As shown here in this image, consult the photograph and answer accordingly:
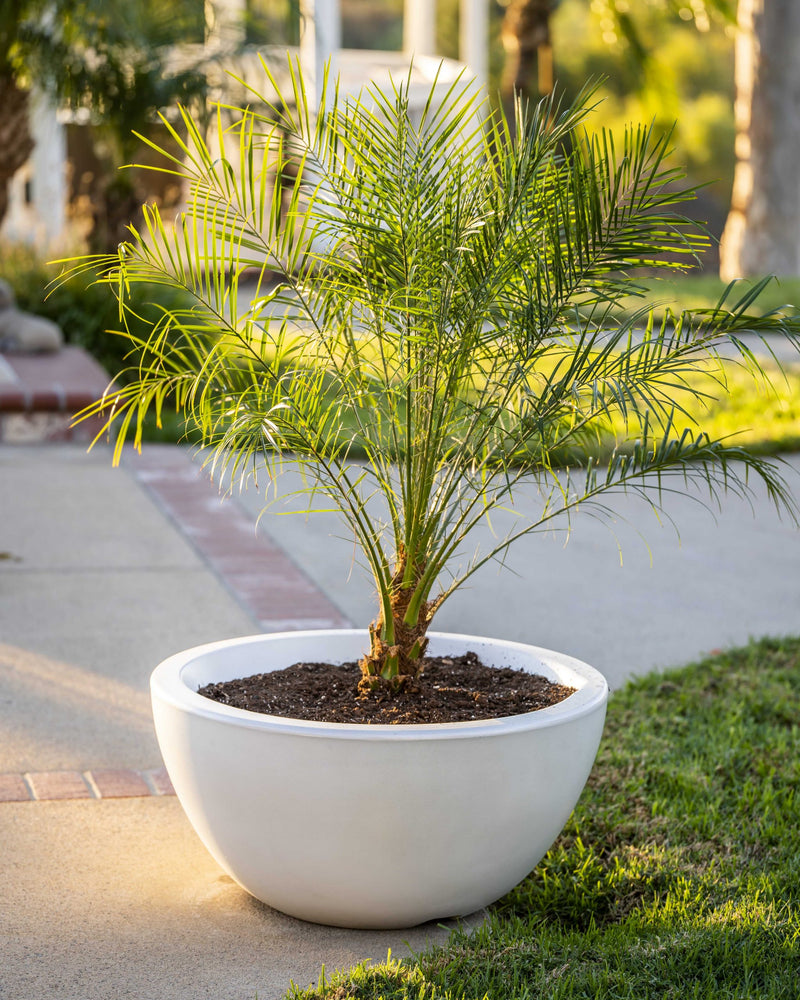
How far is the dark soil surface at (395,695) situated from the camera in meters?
2.95

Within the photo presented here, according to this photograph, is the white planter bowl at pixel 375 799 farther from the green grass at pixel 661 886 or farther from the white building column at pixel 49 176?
the white building column at pixel 49 176

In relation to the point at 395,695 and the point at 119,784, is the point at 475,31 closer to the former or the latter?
the point at 119,784

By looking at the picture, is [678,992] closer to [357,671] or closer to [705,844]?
[705,844]

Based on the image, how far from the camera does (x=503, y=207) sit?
286cm

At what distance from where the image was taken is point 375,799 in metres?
2.66

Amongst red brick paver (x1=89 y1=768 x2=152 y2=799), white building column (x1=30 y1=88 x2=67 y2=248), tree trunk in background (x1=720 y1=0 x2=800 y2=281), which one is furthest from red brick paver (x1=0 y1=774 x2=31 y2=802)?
tree trunk in background (x1=720 y1=0 x2=800 y2=281)

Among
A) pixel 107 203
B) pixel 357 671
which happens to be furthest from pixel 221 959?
pixel 107 203

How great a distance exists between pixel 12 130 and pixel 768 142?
12.2 meters

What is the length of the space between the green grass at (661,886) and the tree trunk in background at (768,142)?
16.0 meters

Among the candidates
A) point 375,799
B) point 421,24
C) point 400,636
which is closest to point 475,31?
point 421,24

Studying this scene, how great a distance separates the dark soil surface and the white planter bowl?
164 millimetres

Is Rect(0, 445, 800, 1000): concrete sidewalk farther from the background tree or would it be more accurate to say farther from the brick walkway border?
the background tree

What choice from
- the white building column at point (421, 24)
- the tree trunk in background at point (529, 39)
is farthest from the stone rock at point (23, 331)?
the tree trunk in background at point (529, 39)

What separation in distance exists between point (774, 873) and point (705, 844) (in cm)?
22
